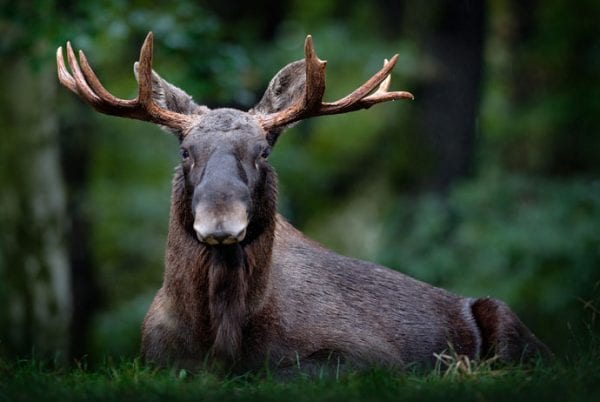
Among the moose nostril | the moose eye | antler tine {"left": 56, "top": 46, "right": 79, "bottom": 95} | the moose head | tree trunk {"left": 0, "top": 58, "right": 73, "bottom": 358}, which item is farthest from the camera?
tree trunk {"left": 0, "top": 58, "right": 73, "bottom": 358}

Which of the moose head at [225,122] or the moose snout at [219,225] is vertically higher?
the moose head at [225,122]

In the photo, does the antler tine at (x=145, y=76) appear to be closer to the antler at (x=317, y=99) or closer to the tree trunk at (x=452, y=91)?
the antler at (x=317, y=99)

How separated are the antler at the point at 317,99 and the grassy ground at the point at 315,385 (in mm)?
1823

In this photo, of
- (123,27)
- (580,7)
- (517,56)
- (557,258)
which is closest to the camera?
(123,27)

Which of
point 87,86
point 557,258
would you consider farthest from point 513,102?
point 87,86

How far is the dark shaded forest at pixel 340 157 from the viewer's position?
12.9 meters

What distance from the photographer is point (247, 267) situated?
7508 mm

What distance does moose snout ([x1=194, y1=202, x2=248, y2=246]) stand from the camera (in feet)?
21.8

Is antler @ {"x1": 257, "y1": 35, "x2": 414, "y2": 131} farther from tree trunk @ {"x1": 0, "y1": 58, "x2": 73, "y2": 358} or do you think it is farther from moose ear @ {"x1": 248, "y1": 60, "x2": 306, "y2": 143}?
tree trunk @ {"x1": 0, "y1": 58, "x2": 73, "y2": 358}

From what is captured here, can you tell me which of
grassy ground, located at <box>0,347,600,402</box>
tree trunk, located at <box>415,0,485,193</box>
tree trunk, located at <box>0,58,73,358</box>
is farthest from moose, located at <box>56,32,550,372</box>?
tree trunk, located at <box>415,0,485,193</box>

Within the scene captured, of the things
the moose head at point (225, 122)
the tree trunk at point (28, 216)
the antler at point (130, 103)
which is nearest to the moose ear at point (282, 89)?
the moose head at point (225, 122)

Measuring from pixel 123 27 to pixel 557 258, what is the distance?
585 centimetres

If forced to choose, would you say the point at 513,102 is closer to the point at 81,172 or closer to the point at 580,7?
the point at 580,7

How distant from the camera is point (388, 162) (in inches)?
731
